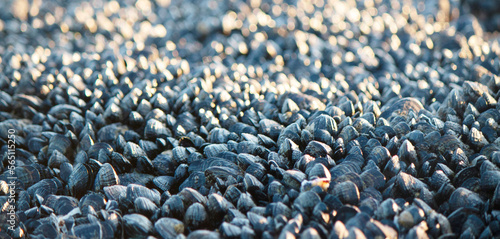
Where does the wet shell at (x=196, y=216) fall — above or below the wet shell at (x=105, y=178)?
below

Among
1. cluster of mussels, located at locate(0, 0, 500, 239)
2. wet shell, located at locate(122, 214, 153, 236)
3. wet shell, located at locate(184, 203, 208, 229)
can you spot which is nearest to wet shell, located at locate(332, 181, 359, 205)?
cluster of mussels, located at locate(0, 0, 500, 239)

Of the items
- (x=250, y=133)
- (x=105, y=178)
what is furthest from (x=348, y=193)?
(x=105, y=178)

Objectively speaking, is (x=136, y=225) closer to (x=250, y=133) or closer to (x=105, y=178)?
(x=105, y=178)

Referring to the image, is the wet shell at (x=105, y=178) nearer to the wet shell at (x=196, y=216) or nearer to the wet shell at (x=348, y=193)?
the wet shell at (x=196, y=216)

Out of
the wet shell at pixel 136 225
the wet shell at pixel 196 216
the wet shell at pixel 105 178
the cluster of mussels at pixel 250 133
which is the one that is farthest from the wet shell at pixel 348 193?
the wet shell at pixel 105 178

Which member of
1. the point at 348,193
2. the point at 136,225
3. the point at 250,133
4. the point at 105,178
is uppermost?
the point at 250,133

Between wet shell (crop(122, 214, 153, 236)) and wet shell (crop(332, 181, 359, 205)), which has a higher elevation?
wet shell (crop(332, 181, 359, 205))

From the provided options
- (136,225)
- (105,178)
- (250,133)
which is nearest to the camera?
(136,225)

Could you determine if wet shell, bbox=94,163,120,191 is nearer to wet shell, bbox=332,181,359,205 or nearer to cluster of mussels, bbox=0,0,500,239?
cluster of mussels, bbox=0,0,500,239
